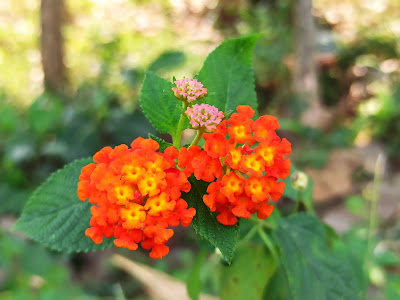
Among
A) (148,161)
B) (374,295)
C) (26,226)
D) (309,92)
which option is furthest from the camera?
(309,92)

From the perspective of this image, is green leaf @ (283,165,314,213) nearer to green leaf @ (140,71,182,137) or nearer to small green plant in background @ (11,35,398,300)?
small green plant in background @ (11,35,398,300)

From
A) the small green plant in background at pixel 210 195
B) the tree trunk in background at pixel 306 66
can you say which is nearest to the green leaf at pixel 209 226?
the small green plant in background at pixel 210 195

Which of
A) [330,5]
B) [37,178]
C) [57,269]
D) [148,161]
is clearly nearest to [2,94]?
[37,178]

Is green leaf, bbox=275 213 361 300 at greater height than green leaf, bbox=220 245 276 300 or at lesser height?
greater

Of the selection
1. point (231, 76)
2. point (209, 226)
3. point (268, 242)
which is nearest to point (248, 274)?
point (268, 242)

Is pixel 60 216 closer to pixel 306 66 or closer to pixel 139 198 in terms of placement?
pixel 139 198

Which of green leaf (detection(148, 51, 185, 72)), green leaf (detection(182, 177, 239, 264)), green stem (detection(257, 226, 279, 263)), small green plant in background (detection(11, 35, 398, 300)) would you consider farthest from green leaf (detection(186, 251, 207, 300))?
green leaf (detection(148, 51, 185, 72))

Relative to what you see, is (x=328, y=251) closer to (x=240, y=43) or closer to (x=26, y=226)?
(x=240, y=43)

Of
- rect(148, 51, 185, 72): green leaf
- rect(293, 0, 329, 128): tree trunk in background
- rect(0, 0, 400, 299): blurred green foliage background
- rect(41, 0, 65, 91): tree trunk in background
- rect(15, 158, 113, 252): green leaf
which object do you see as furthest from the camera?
rect(293, 0, 329, 128): tree trunk in background
